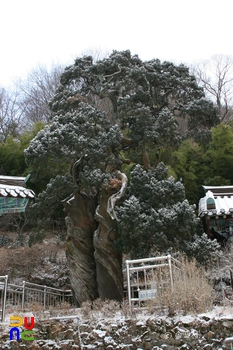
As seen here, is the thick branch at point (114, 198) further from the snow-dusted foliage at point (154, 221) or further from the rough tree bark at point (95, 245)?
the snow-dusted foliage at point (154, 221)

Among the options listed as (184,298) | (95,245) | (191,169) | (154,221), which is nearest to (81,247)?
(95,245)

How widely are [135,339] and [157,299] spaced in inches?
29.3

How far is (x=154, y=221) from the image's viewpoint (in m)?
8.84

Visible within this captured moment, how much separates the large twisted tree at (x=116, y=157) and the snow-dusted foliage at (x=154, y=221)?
2cm

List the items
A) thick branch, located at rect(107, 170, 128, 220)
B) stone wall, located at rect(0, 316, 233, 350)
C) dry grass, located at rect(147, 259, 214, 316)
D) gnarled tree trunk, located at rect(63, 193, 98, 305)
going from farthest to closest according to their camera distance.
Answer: gnarled tree trunk, located at rect(63, 193, 98, 305)
thick branch, located at rect(107, 170, 128, 220)
dry grass, located at rect(147, 259, 214, 316)
stone wall, located at rect(0, 316, 233, 350)

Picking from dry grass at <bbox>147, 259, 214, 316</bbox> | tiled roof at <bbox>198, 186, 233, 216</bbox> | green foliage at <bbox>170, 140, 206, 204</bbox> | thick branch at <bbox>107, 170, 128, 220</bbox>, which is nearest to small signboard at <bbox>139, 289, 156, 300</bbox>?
dry grass at <bbox>147, 259, 214, 316</bbox>

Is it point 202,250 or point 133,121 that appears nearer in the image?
point 202,250

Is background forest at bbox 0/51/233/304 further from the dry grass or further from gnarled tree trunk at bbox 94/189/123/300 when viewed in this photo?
the dry grass

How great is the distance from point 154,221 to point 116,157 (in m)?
2.48

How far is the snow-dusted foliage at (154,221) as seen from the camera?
881 centimetres

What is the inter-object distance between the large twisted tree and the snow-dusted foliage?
22 millimetres

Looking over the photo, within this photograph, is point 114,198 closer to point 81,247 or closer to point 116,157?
point 116,157

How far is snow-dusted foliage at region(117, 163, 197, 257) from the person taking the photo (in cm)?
881

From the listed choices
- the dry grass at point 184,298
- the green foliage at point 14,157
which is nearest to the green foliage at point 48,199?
the dry grass at point 184,298
